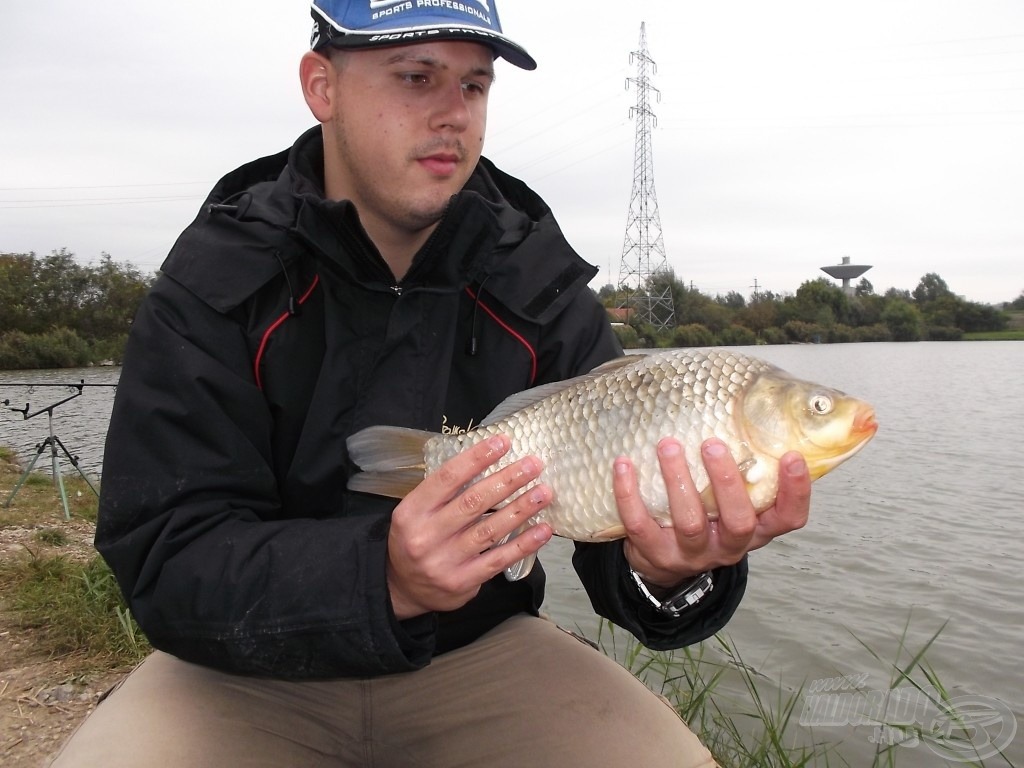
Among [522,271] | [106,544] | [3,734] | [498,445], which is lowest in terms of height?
[3,734]

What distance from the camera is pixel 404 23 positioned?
151 cm

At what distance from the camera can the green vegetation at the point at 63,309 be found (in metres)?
24.3

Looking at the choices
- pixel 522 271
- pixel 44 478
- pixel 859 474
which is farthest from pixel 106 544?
pixel 859 474

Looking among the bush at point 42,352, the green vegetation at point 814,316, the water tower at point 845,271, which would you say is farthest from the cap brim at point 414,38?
the water tower at point 845,271

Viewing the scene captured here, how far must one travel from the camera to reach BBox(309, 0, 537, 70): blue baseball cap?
4.91 feet

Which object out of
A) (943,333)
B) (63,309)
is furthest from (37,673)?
(943,333)

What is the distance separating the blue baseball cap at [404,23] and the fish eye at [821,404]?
36.3 inches

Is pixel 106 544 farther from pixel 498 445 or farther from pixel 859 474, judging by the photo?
pixel 859 474

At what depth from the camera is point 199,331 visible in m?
1.46

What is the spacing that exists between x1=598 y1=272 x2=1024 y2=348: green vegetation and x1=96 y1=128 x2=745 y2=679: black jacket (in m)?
10.7

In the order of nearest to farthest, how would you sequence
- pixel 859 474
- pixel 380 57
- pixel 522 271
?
Result: pixel 380 57 < pixel 522 271 < pixel 859 474

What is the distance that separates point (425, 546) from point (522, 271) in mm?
743

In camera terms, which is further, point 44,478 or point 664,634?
point 44,478

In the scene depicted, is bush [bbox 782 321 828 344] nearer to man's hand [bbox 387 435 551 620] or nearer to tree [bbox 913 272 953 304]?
tree [bbox 913 272 953 304]
